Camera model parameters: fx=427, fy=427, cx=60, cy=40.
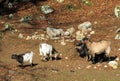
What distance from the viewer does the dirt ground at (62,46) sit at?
17.8 meters

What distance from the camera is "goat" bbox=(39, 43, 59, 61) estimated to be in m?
20.0

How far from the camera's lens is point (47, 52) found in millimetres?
19984

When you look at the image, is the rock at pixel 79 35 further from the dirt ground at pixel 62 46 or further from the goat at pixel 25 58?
the goat at pixel 25 58

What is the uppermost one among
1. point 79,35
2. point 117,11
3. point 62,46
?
point 117,11

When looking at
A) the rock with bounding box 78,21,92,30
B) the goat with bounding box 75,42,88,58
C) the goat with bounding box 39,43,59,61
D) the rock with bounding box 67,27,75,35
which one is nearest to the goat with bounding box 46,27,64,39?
the rock with bounding box 67,27,75,35

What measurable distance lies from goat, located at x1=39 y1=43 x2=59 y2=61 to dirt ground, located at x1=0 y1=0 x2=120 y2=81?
0.32 meters

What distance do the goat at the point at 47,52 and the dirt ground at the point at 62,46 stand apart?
0.32 metres

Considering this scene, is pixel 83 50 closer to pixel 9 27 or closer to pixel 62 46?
pixel 62 46

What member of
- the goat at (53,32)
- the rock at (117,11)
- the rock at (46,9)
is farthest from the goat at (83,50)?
the rock at (46,9)

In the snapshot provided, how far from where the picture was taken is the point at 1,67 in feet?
62.8

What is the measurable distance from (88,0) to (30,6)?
12.7 feet

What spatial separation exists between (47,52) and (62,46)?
1.91 m

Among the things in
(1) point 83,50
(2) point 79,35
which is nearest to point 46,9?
(2) point 79,35

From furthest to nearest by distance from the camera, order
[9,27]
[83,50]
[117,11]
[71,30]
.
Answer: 1. [117,11]
2. [9,27]
3. [71,30]
4. [83,50]
